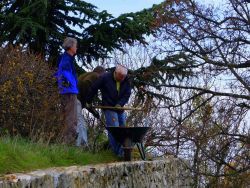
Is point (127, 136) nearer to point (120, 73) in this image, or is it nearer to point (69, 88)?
point (120, 73)

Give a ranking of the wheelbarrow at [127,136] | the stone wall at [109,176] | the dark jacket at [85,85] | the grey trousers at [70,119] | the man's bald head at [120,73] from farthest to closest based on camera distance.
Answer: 1. the dark jacket at [85,85]
2. the man's bald head at [120,73]
3. the grey trousers at [70,119]
4. the wheelbarrow at [127,136]
5. the stone wall at [109,176]

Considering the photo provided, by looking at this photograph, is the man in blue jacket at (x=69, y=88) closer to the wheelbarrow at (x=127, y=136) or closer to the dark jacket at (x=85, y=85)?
the dark jacket at (x=85, y=85)

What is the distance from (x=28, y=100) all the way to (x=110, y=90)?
1432mm

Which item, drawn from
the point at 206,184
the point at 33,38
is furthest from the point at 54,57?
the point at 206,184

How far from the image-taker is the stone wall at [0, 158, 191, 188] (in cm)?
625

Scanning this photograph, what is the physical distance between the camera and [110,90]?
33.7ft

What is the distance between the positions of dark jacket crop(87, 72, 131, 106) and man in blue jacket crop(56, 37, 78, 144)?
0.40 metres

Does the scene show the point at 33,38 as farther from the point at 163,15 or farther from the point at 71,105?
the point at 71,105

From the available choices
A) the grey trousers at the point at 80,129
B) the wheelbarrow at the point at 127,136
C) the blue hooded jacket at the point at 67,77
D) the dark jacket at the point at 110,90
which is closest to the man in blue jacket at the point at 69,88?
the blue hooded jacket at the point at 67,77

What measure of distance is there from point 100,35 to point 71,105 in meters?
5.30

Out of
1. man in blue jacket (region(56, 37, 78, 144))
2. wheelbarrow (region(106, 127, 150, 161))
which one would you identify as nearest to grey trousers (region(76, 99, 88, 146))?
man in blue jacket (region(56, 37, 78, 144))

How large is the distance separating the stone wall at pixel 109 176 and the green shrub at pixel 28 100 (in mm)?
1311

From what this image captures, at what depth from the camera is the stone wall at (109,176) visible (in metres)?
6.25

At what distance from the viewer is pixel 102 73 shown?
10406mm
